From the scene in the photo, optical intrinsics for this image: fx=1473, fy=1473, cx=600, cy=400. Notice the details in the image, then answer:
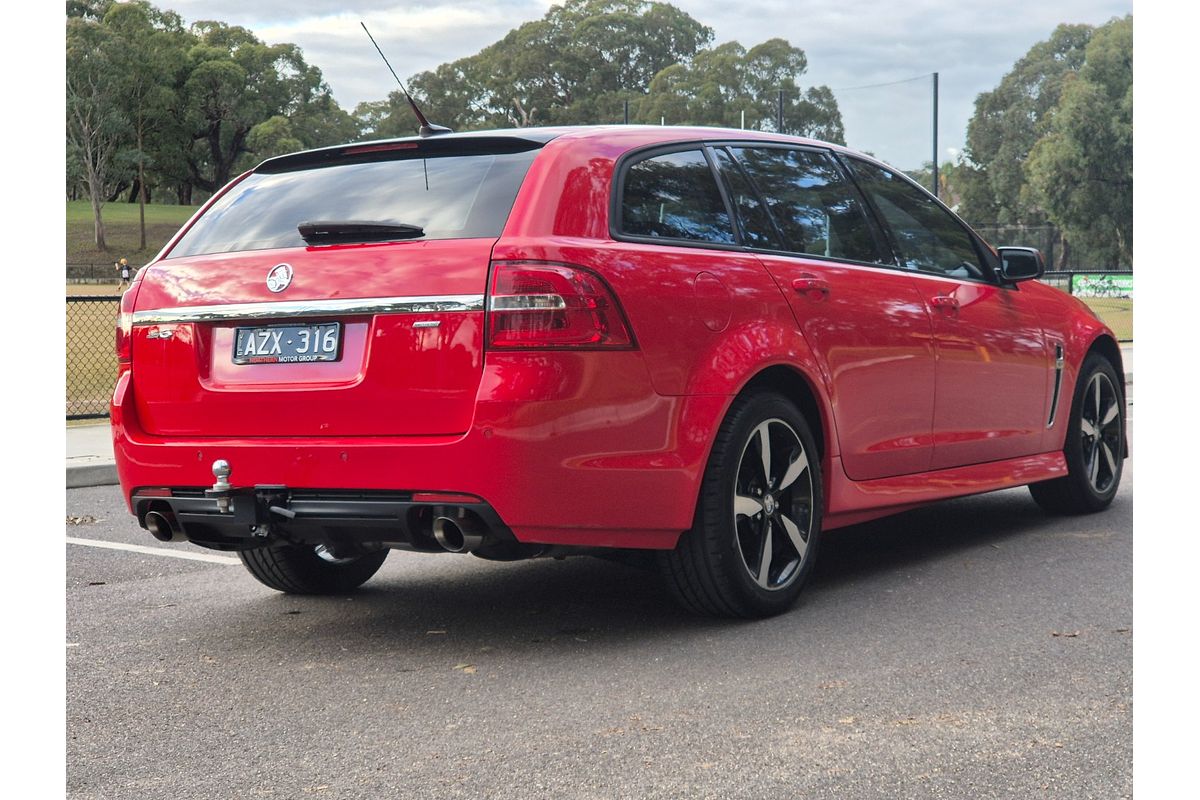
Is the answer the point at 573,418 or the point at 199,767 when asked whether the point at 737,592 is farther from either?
the point at 199,767

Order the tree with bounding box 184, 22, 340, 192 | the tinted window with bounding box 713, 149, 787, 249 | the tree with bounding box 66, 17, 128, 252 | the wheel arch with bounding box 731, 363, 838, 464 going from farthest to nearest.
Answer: the tree with bounding box 184, 22, 340, 192 → the tree with bounding box 66, 17, 128, 252 → the tinted window with bounding box 713, 149, 787, 249 → the wheel arch with bounding box 731, 363, 838, 464

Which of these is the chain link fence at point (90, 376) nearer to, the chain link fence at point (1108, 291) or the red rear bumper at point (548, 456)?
the red rear bumper at point (548, 456)

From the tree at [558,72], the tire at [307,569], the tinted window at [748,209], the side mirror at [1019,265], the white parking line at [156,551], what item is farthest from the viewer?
the tree at [558,72]

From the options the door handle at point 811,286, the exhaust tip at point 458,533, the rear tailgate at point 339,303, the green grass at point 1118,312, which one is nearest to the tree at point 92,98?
the green grass at point 1118,312

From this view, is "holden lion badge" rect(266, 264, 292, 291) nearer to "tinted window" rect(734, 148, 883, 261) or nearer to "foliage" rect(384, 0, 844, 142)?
"tinted window" rect(734, 148, 883, 261)

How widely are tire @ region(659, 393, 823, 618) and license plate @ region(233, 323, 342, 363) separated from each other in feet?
4.18

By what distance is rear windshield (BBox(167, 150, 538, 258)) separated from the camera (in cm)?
457

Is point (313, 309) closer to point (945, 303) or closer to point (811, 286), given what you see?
point (811, 286)

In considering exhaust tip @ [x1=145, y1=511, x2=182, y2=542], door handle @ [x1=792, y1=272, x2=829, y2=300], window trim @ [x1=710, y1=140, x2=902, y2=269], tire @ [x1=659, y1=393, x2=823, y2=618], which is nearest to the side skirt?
tire @ [x1=659, y1=393, x2=823, y2=618]

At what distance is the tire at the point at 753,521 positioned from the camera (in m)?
4.79

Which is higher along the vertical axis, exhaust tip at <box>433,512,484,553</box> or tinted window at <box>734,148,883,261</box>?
tinted window at <box>734,148,883,261</box>

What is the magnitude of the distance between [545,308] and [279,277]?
2.93 ft

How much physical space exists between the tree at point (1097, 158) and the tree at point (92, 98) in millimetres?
46662
